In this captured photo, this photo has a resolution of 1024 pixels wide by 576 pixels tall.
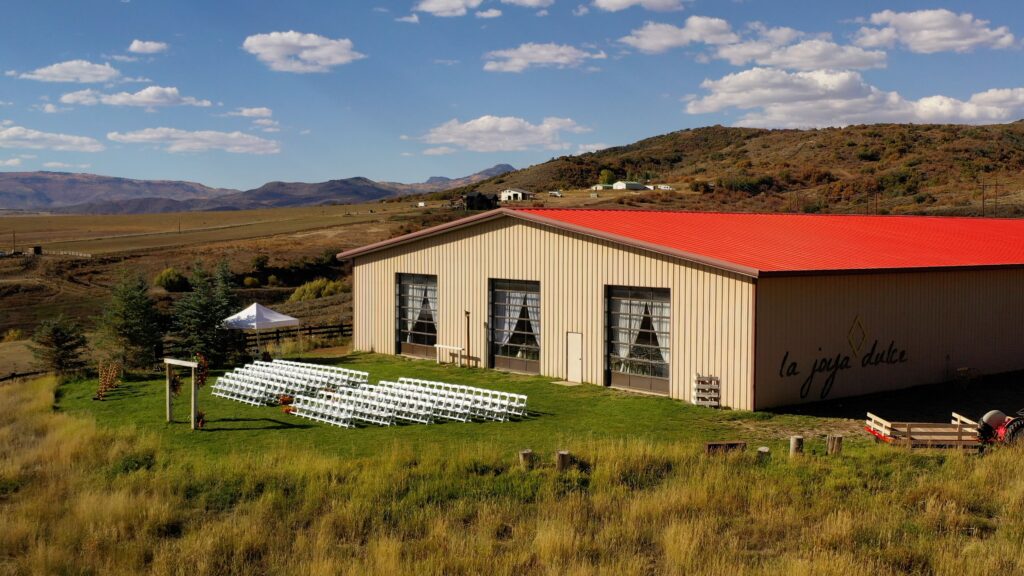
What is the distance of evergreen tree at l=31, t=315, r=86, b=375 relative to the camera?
26.2 metres

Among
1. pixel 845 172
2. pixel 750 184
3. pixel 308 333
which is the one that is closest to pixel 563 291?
pixel 308 333

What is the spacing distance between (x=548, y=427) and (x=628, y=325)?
5.15m

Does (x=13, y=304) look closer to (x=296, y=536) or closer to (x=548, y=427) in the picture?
(x=548, y=427)

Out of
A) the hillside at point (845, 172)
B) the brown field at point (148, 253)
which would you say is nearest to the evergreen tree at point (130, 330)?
the brown field at point (148, 253)

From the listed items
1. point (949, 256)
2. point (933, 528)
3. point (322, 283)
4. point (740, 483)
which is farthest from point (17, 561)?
point (322, 283)

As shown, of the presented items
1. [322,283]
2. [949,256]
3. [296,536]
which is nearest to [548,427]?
[296,536]

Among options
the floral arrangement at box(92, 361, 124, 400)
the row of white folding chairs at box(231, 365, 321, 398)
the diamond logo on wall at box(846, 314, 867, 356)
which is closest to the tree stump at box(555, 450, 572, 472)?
the row of white folding chairs at box(231, 365, 321, 398)

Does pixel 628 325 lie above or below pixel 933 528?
above

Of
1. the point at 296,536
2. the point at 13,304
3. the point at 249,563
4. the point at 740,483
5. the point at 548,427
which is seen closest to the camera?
the point at 249,563

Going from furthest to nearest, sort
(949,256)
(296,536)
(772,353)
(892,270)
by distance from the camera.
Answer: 1. (949,256)
2. (892,270)
3. (772,353)
4. (296,536)

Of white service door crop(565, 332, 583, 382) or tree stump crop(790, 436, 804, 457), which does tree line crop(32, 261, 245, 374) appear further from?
tree stump crop(790, 436, 804, 457)

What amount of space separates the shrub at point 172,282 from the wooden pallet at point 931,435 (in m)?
50.1

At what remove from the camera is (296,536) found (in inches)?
418

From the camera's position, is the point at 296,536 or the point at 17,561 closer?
the point at 17,561
